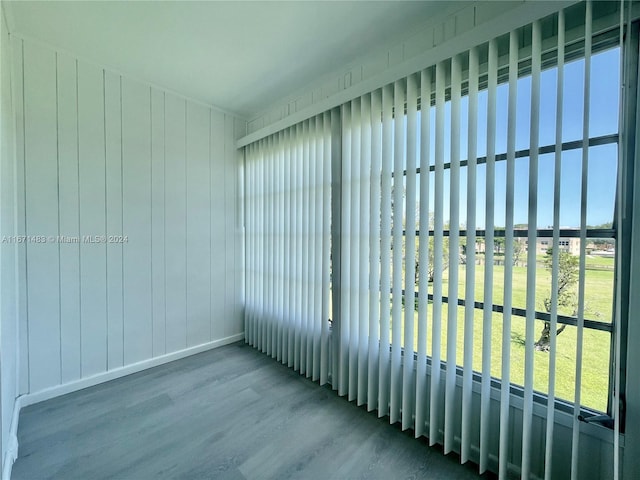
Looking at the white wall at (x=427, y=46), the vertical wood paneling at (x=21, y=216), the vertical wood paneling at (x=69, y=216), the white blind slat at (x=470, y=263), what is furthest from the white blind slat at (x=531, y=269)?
the vertical wood paneling at (x=21, y=216)

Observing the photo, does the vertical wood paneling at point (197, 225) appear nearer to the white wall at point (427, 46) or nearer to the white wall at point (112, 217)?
the white wall at point (112, 217)

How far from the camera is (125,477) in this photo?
147 cm

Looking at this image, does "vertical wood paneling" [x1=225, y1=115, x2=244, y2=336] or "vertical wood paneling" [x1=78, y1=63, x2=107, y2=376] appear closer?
"vertical wood paneling" [x1=78, y1=63, x2=107, y2=376]

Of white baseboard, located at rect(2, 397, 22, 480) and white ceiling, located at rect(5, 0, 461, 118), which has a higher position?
white ceiling, located at rect(5, 0, 461, 118)

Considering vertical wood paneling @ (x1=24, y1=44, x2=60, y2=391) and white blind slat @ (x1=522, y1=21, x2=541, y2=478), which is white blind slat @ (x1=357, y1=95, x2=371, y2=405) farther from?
vertical wood paneling @ (x1=24, y1=44, x2=60, y2=391)

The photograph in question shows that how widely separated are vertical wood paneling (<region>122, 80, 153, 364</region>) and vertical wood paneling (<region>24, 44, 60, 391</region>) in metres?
0.47

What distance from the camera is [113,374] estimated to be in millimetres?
2432

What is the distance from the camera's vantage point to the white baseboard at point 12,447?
1370mm

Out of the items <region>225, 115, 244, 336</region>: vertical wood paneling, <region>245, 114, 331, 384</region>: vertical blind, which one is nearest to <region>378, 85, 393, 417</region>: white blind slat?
<region>245, 114, 331, 384</region>: vertical blind

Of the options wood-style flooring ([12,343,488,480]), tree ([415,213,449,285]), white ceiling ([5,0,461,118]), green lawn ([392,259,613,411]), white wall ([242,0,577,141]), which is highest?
white ceiling ([5,0,461,118])

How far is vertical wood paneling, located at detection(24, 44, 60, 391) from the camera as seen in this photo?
2025mm

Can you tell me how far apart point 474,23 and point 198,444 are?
3142 millimetres

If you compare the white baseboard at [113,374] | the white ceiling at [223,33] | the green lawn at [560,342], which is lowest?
the white baseboard at [113,374]

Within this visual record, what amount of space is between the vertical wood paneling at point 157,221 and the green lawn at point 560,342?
2663 millimetres
